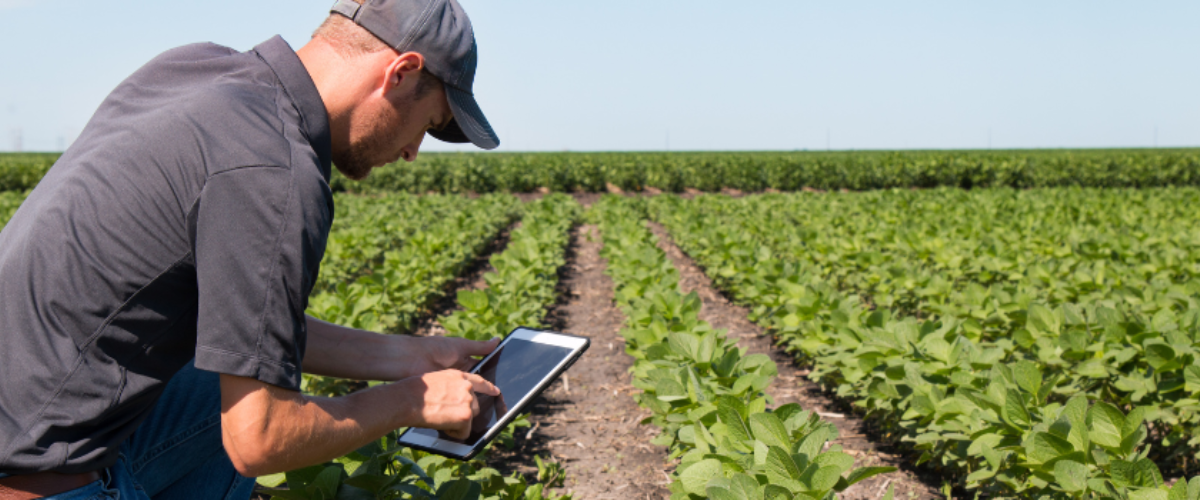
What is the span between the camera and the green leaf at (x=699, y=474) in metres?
1.94

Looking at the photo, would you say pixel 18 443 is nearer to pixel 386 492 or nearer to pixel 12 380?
pixel 12 380

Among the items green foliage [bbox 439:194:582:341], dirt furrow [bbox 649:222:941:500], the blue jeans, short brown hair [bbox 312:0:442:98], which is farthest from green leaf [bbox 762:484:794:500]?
green foliage [bbox 439:194:582:341]

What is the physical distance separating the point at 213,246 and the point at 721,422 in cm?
159

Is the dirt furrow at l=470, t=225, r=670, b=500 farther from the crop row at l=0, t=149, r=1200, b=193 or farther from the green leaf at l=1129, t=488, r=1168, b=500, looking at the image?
the crop row at l=0, t=149, r=1200, b=193

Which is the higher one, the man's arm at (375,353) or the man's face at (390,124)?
the man's face at (390,124)

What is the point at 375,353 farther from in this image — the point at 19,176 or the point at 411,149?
the point at 19,176

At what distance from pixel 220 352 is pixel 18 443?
49cm

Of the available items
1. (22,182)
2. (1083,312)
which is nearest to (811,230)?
(1083,312)

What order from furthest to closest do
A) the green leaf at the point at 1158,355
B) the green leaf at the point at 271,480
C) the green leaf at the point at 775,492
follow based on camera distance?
the green leaf at the point at 1158,355 → the green leaf at the point at 271,480 → the green leaf at the point at 775,492

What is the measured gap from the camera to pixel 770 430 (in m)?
1.93

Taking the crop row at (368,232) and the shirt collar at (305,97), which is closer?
the shirt collar at (305,97)

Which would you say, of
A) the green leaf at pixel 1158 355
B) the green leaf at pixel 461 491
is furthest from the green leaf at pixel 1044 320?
the green leaf at pixel 461 491

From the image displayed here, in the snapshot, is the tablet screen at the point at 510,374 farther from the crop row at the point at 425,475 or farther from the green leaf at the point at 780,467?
the green leaf at the point at 780,467

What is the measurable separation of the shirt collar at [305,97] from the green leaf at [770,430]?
1260 mm
